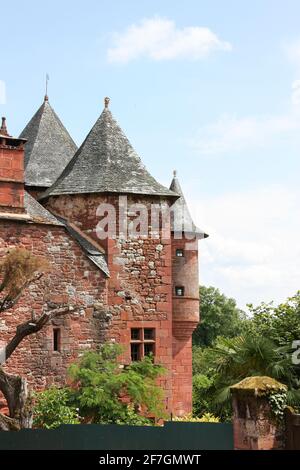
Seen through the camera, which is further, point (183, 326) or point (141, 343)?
point (183, 326)

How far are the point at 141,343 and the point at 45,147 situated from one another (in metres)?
9.12

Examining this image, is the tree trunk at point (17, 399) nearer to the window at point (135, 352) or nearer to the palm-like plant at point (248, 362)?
the palm-like plant at point (248, 362)

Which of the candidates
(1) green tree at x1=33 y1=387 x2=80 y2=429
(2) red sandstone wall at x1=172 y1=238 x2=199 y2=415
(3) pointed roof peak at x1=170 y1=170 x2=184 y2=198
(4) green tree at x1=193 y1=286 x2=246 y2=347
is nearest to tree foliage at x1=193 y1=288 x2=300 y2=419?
(1) green tree at x1=33 y1=387 x2=80 y2=429

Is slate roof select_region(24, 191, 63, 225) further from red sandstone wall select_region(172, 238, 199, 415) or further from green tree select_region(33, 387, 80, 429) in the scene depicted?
red sandstone wall select_region(172, 238, 199, 415)

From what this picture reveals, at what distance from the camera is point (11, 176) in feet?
79.3

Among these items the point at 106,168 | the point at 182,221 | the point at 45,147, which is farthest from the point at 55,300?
the point at 45,147

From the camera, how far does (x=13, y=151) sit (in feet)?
80.0

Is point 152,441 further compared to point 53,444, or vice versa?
point 53,444

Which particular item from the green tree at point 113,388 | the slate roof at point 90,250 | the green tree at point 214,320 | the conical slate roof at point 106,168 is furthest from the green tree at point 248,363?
the green tree at point 214,320

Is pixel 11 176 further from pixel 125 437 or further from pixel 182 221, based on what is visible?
pixel 125 437

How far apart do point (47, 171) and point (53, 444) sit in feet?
43.9
